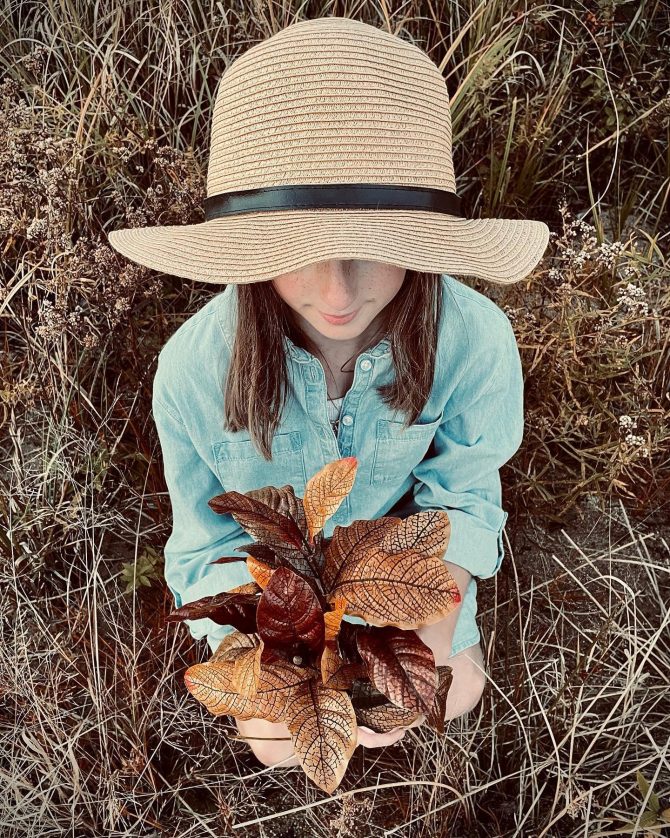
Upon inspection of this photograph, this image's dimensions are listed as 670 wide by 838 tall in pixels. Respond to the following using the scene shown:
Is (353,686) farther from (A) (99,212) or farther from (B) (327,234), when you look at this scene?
(A) (99,212)

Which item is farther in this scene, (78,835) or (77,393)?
(77,393)

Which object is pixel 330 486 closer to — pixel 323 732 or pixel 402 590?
pixel 402 590

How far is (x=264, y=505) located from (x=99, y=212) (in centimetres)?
142

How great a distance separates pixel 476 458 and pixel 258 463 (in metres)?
0.44

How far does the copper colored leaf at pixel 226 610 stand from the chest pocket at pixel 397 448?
54cm

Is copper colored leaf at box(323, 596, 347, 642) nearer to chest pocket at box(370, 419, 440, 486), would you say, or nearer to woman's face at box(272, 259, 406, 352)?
woman's face at box(272, 259, 406, 352)

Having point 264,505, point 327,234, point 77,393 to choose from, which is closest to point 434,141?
point 327,234

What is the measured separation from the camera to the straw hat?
2.71 feet

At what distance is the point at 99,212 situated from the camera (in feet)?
6.16

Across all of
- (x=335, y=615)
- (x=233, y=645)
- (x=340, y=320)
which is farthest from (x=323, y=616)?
(x=340, y=320)

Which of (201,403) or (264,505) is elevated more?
(264,505)

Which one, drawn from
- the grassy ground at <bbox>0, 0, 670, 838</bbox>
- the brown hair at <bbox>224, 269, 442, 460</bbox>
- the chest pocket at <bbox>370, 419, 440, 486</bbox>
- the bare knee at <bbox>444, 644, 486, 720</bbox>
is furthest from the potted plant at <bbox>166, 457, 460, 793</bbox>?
the grassy ground at <bbox>0, 0, 670, 838</bbox>

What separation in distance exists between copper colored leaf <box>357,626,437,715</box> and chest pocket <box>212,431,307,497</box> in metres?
0.57

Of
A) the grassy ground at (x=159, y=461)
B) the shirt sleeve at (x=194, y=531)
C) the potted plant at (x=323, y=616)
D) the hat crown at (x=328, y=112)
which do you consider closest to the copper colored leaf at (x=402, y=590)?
the potted plant at (x=323, y=616)
